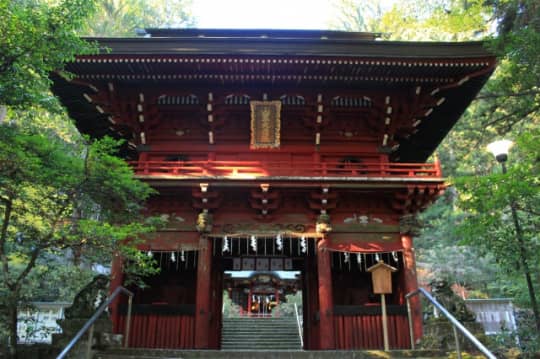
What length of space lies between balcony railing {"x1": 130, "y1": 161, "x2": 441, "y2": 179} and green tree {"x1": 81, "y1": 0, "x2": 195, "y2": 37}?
13.4 m

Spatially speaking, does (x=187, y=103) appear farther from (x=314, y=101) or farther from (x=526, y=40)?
(x=526, y=40)

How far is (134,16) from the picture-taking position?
943 inches

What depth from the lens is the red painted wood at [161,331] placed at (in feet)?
32.7

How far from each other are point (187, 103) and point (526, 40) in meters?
9.24

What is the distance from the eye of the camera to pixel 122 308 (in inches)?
402

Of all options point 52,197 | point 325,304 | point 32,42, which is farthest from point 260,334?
point 32,42

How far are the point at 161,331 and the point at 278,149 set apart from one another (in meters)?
5.82

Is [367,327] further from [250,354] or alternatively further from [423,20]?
[423,20]

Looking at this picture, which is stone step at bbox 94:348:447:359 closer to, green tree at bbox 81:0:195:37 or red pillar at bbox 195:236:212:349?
red pillar at bbox 195:236:212:349

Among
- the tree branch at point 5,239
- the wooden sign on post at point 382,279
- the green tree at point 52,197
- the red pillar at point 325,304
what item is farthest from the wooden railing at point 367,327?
the tree branch at point 5,239

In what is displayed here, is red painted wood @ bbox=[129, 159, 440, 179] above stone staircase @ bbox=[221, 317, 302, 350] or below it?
above

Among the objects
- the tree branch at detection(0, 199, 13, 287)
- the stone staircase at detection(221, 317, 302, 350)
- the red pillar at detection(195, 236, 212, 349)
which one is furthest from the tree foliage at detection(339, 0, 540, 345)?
the tree branch at detection(0, 199, 13, 287)

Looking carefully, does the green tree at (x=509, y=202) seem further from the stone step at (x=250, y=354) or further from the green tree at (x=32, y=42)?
the green tree at (x=32, y=42)

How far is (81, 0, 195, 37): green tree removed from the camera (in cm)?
2277
